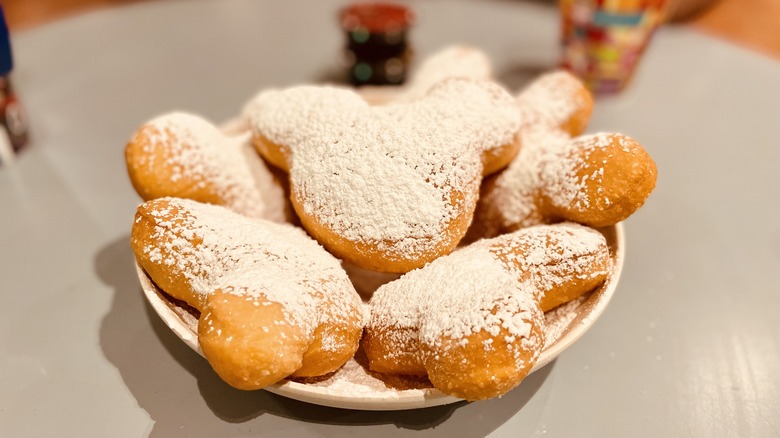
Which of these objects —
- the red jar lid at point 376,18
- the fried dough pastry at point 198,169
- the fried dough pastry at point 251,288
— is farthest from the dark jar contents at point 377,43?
the fried dough pastry at point 251,288

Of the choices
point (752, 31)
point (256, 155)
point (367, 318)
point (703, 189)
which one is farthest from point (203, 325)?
point (752, 31)

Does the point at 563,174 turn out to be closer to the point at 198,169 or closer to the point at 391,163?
the point at 391,163

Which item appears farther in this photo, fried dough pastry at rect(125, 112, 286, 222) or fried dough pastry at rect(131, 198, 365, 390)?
fried dough pastry at rect(125, 112, 286, 222)

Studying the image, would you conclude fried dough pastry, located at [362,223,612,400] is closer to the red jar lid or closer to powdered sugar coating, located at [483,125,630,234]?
powdered sugar coating, located at [483,125,630,234]

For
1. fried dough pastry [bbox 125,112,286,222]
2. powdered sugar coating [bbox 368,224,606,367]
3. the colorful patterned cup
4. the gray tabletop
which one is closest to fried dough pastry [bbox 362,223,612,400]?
powdered sugar coating [bbox 368,224,606,367]

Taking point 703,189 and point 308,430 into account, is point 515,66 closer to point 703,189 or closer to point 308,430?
point 703,189

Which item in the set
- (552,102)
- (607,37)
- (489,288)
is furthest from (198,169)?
(607,37)
